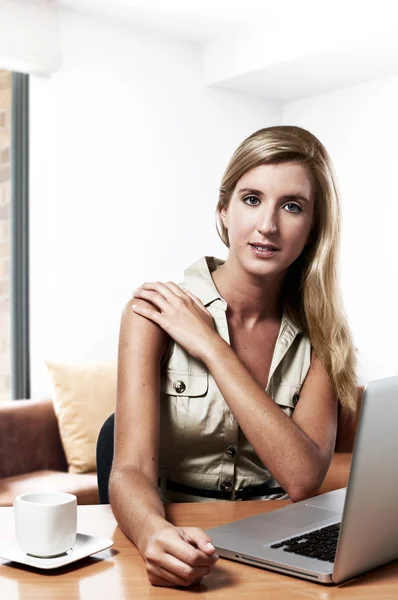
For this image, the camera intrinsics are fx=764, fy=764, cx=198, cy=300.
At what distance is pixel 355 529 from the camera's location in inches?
33.6

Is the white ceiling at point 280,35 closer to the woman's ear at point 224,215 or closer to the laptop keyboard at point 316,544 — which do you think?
the woman's ear at point 224,215

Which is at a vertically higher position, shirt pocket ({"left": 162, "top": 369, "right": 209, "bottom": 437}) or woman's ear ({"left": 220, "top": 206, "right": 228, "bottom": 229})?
woman's ear ({"left": 220, "top": 206, "right": 228, "bottom": 229})

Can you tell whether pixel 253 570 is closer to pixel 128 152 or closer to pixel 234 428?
pixel 234 428

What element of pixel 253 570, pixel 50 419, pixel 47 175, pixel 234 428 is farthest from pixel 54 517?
pixel 47 175

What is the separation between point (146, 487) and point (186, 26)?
385 cm

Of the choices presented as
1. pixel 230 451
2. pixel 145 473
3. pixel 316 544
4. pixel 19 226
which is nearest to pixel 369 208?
pixel 19 226

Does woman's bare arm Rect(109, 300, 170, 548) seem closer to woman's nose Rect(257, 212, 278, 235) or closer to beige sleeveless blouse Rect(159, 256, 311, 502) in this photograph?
beige sleeveless blouse Rect(159, 256, 311, 502)

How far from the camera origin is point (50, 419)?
380cm

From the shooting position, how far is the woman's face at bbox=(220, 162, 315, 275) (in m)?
1.53

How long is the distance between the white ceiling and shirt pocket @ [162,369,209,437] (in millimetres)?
2967

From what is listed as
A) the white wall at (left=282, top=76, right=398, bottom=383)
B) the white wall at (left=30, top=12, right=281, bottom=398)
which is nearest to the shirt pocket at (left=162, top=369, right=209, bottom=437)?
the white wall at (left=30, top=12, right=281, bottom=398)

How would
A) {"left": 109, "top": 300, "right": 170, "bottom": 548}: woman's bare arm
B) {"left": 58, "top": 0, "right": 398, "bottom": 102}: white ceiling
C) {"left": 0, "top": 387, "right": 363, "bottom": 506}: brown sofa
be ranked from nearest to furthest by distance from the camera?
{"left": 109, "top": 300, "right": 170, "bottom": 548}: woman's bare arm
{"left": 0, "top": 387, "right": 363, "bottom": 506}: brown sofa
{"left": 58, "top": 0, "right": 398, "bottom": 102}: white ceiling

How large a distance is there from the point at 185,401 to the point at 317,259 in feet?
1.42

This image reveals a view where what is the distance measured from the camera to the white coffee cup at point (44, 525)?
928 millimetres
